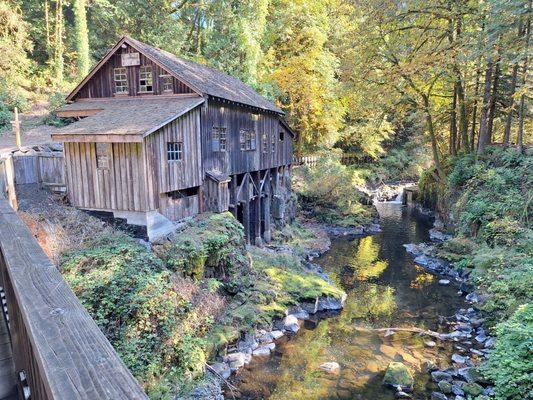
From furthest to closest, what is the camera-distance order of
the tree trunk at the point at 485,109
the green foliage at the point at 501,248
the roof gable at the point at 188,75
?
1. the tree trunk at the point at 485,109
2. the roof gable at the point at 188,75
3. the green foliage at the point at 501,248

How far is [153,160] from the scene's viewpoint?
40.5 ft

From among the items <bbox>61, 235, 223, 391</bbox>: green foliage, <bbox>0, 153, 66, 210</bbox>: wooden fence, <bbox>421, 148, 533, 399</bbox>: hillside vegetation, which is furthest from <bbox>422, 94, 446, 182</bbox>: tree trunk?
<bbox>0, 153, 66, 210</bbox>: wooden fence

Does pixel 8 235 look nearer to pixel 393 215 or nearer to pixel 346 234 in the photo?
pixel 346 234

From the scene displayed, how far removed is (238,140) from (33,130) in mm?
14335

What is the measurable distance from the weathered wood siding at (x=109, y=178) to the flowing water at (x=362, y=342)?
6.39 meters

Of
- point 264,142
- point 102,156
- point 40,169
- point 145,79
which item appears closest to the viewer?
point 102,156

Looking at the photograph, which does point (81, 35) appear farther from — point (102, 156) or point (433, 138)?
point (433, 138)

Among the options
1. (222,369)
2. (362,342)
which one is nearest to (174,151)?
(222,369)

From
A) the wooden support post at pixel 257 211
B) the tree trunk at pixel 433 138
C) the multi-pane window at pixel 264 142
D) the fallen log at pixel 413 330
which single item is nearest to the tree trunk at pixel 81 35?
the multi-pane window at pixel 264 142

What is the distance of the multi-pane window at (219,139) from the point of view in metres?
15.5

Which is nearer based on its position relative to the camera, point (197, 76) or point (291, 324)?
point (291, 324)

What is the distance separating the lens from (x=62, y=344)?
1528mm

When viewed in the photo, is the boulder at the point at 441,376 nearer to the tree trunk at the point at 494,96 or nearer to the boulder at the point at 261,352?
the boulder at the point at 261,352

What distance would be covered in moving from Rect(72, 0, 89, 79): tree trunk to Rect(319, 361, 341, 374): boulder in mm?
27133
